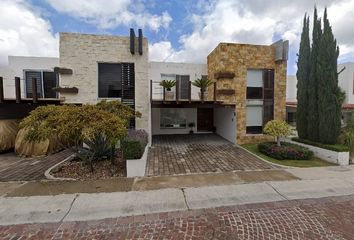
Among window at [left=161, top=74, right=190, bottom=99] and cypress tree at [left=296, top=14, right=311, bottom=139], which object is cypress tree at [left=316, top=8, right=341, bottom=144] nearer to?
cypress tree at [left=296, top=14, right=311, bottom=139]

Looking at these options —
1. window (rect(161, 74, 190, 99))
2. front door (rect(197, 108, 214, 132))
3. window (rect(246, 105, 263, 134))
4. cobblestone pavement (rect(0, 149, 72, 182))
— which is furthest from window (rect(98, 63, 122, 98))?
window (rect(246, 105, 263, 134))

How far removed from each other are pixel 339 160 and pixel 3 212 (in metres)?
11.1

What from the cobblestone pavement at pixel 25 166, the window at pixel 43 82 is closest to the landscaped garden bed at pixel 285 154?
the cobblestone pavement at pixel 25 166

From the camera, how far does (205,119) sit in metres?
16.7

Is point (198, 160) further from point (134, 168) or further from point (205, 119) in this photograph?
point (205, 119)

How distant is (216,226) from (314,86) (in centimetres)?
907

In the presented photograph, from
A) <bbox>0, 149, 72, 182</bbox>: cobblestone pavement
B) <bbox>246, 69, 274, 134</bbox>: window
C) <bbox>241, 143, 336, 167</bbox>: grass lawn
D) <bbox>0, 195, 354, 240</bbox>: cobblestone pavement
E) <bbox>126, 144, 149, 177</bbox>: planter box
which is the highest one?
<bbox>246, 69, 274, 134</bbox>: window

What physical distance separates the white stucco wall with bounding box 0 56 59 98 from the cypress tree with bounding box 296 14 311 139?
1543 cm

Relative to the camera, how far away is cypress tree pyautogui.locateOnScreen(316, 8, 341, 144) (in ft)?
28.8

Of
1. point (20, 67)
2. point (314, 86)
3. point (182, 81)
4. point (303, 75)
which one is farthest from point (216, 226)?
point (20, 67)

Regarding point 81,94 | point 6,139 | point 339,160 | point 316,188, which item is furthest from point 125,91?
point 339,160

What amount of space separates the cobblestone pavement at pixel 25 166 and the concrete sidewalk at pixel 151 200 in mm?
1931

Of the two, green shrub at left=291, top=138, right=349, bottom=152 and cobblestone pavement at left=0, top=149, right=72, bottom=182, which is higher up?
green shrub at left=291, top=138, right=349, bottom=152

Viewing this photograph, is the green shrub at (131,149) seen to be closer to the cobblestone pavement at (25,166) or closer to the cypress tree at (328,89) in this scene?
the cobblestone pavement at (25,166)
